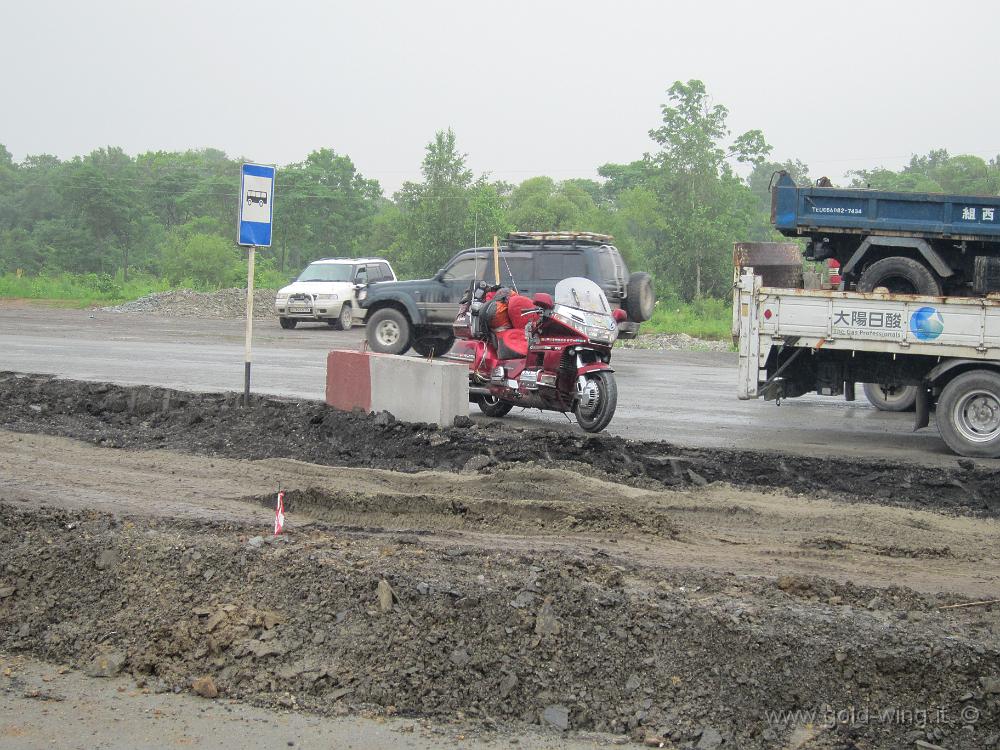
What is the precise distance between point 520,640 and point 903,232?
491 inches

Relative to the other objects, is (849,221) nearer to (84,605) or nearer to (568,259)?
(568,259)

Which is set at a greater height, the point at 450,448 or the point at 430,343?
the point at 430,343

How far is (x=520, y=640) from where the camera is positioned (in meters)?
4.71

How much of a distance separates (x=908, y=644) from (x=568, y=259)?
1451 centimetres

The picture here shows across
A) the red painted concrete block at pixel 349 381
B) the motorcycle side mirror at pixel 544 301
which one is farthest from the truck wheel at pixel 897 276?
the red painted concrete block at pixel 349 381

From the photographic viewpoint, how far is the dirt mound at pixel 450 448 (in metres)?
8.64

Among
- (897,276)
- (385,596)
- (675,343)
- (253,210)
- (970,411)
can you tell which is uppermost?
(253,210)

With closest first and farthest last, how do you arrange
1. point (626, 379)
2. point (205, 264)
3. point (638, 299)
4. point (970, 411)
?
1. point (970, 411)
2. point (626, 379)
3. point (638, 299)
4. point (205, 264)

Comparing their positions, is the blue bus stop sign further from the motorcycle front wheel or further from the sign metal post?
the motorcycle front wheel

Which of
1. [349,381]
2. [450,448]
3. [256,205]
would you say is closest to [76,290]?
[256,205]

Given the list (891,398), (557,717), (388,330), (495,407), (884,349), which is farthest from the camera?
(388,330)

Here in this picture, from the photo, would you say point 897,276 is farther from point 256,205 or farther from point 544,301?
point 256,205

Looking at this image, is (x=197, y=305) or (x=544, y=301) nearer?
(x=544, y=301)

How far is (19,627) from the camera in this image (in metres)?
5.15
